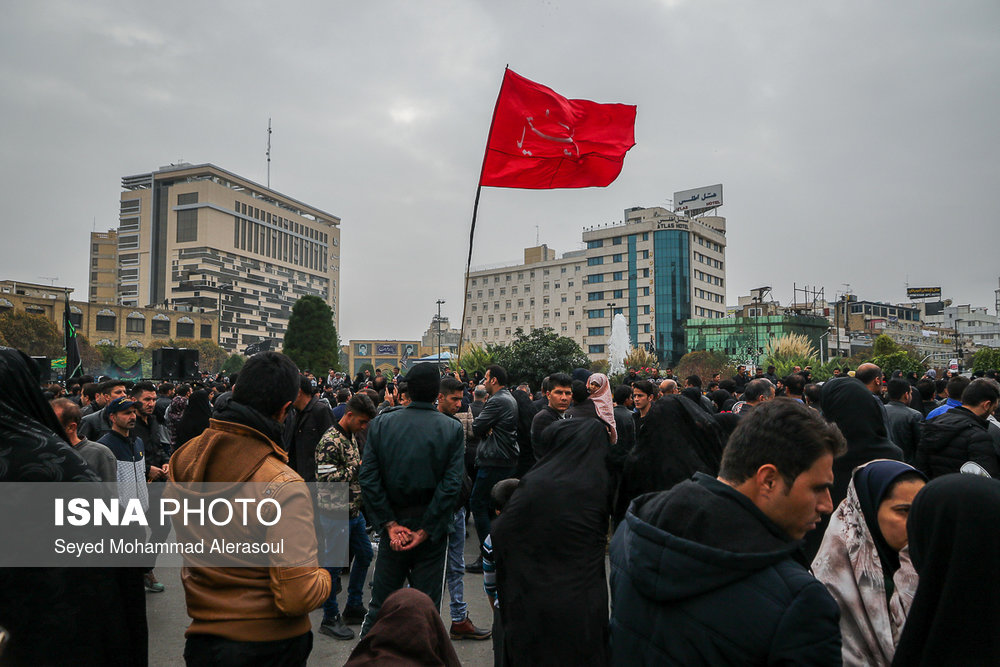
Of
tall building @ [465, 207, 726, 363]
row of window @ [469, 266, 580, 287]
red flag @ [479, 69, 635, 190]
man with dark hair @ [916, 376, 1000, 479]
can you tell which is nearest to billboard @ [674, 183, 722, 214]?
tall building @ [465, 207, 726, 363]

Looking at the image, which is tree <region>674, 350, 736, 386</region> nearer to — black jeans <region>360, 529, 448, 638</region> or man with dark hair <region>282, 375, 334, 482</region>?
man with dark hair <region>282, 375, 334, 482</region>

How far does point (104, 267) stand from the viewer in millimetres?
122000

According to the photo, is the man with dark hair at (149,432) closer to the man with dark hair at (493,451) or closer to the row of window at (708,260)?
the man with dark hair at (493,451)

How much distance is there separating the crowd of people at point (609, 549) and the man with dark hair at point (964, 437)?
17 cm

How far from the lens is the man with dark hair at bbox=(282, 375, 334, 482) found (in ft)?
18.6

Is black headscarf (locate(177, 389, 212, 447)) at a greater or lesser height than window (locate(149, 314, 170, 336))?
lesser

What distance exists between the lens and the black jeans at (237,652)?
2297 mm

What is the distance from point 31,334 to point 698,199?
273 ft

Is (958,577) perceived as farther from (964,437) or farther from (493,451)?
(493,451)

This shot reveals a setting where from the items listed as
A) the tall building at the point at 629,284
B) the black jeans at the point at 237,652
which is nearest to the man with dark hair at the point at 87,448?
the black jeans at the point at 237,652

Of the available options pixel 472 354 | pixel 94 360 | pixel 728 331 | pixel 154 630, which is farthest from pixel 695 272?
pixel 154 630

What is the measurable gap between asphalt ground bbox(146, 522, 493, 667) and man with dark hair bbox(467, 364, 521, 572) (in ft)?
2.44

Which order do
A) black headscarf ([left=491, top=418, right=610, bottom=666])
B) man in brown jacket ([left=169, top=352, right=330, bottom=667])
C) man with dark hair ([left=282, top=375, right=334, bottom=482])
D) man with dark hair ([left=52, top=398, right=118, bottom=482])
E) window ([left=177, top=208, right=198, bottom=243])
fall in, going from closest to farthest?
man in brown jacket ([left=169, top=352, right=330, bottom=667]), black headscarf ([left=491, top=418, right=610, bottom=666]), man with dark hair ([left=52, top=398, right=118, bottom=482]), man with dark hair ([left=282, top=375, right=334, bottom=482]), window ([left=177, top=208, right=198, bottom=243])

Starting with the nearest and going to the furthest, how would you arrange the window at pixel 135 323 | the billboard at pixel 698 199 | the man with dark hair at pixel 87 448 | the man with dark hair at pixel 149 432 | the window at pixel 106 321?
the man with dark hair at pixel 87 448 < the man with dark hair at pixel 149 432 < the window at pixel 106 321 < the window at pixel 135 323 < the billboard at pixel 698 199
